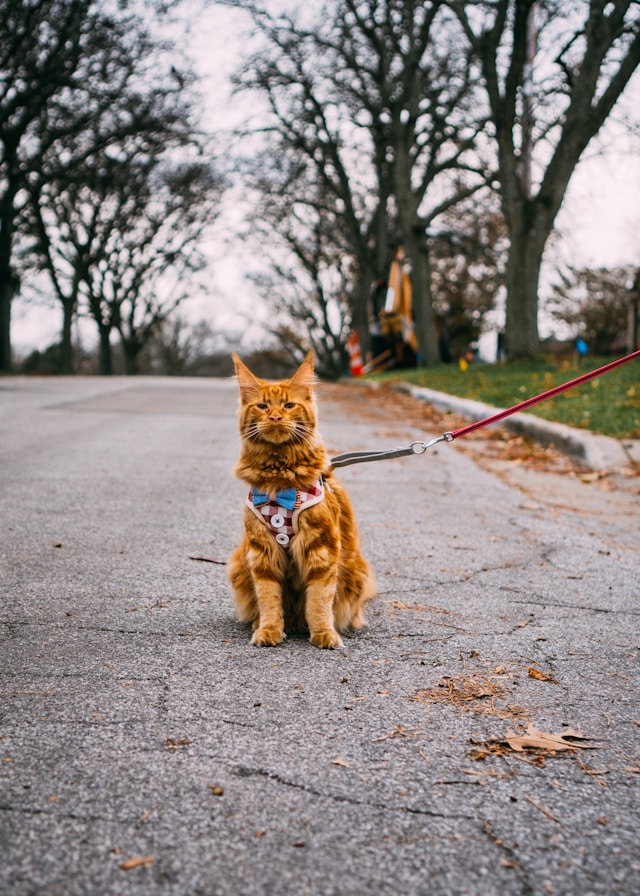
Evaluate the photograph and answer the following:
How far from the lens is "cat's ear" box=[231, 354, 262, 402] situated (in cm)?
362

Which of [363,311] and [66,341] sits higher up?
[363,311]

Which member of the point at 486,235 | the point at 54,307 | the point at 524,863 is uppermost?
the point at 486,235

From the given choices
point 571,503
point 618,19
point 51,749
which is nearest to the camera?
point 51,749

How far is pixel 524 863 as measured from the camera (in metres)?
1.91

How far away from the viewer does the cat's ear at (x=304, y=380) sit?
3654 mm

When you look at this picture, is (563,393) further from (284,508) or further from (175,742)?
(175,742)

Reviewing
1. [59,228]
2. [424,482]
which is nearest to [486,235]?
[59,228]

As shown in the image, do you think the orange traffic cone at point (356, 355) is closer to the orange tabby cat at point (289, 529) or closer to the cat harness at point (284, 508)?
the orange tabby cat at point (289, 529)

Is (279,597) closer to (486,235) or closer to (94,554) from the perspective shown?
(94,554)

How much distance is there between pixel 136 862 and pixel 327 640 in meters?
1.56

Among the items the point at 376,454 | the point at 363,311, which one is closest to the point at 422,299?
the point at 363,311

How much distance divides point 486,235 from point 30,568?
34.0 meters

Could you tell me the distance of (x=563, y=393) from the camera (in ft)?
39.5

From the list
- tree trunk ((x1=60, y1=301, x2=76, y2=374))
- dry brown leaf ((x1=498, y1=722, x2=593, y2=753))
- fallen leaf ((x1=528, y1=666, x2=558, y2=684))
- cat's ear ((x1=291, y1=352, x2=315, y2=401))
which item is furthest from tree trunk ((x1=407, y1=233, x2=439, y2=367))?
dry brown leaf ((x1=498, y1=722, x2=593, y2=753))
